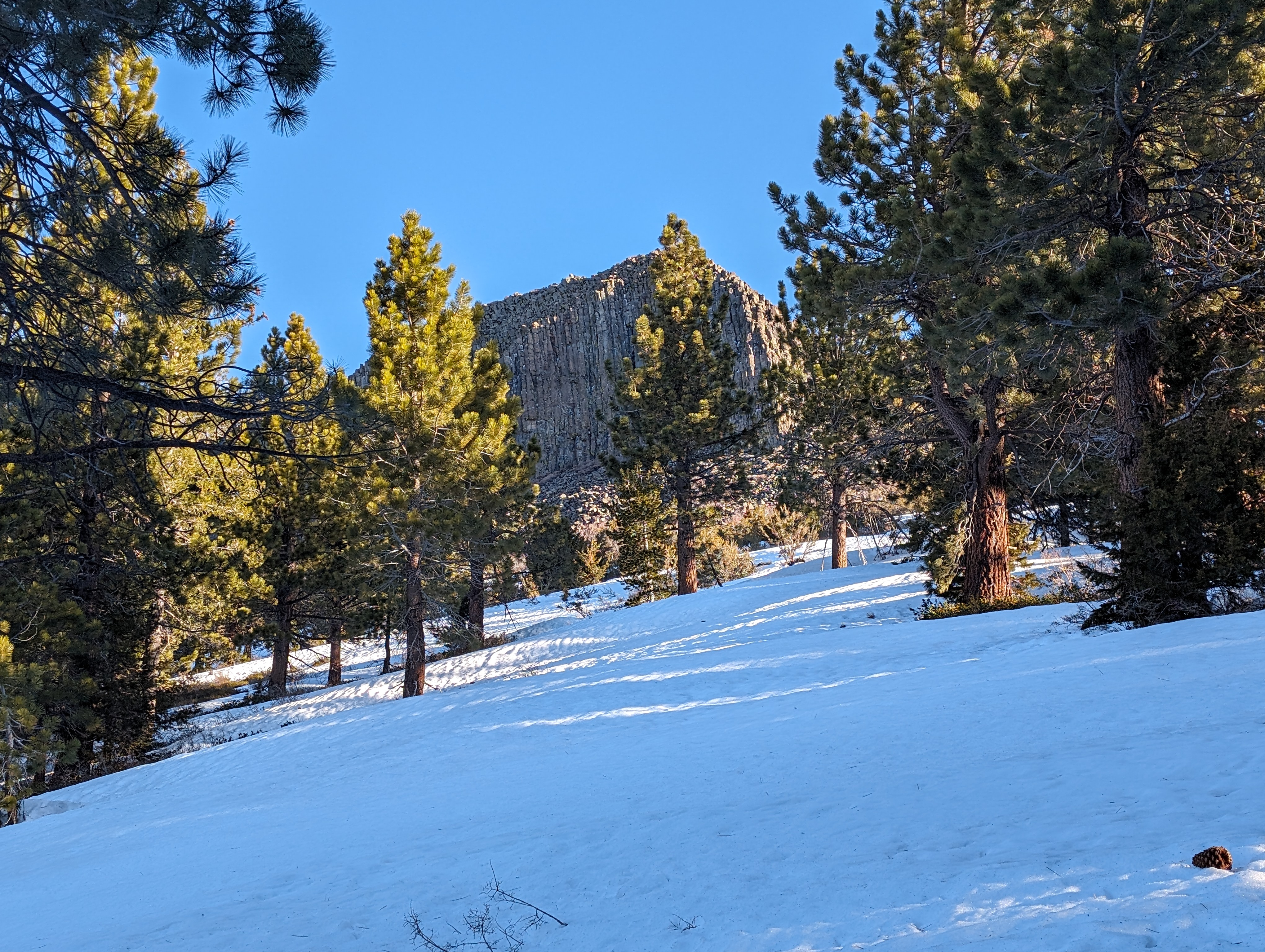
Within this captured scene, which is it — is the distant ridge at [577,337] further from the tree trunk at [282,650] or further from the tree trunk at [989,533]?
the tree trunk at [989,533]

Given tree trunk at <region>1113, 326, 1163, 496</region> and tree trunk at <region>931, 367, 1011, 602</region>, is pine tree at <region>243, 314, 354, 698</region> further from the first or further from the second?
tree trunk at <region>1113, 326, 1163, 496</region>

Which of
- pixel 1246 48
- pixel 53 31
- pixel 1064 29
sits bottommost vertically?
pixel 53 31

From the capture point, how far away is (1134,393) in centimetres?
930

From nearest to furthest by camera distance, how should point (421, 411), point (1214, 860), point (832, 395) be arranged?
1. point (1214, 860)
2. point (421, 411)
3. point (832, 395)

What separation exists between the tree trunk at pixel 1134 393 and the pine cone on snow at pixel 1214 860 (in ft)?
24.1

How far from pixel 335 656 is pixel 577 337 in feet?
273

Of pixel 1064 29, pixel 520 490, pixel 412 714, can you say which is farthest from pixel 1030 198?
pixel 520 490

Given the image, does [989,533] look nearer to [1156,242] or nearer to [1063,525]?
[1063,525]

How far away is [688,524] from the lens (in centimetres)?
2450

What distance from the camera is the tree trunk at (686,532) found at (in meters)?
24.2

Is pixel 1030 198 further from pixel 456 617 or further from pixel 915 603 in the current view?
pixel 456 617

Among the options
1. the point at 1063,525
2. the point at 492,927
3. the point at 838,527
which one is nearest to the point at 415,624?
the point at 492,927

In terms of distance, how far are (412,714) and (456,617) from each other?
125 inches

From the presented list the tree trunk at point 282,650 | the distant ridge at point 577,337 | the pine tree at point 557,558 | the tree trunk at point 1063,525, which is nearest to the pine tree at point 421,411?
the tree trunk at point 282,650
